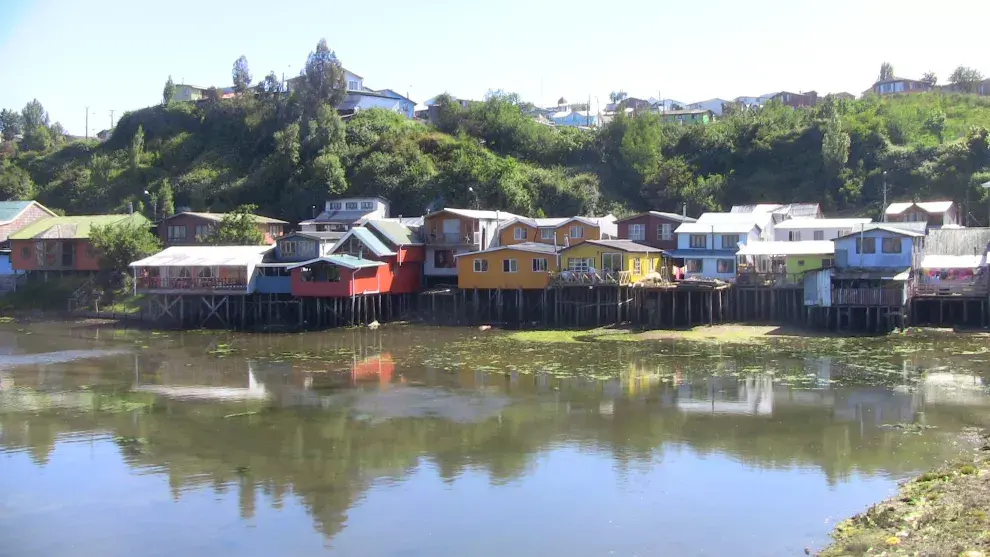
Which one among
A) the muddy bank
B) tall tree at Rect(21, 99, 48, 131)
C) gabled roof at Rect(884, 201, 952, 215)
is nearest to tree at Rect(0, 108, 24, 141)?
tall tree at Rect(21, 99, 48, 131)

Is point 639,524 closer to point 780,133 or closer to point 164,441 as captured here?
point 164,441

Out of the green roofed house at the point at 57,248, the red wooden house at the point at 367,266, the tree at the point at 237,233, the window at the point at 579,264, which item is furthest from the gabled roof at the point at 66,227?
the window at the point at 579,264

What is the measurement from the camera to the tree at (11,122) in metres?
107

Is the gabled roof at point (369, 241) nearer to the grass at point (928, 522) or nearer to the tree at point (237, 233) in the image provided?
the tree at point (237, 233)

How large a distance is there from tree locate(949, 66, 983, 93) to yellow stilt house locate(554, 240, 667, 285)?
5288cm

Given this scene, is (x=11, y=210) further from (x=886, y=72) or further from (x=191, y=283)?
(x=886, y=72)

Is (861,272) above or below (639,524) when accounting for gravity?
above

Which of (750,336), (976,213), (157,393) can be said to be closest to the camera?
(157,393)

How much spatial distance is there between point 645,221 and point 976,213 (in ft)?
70.9

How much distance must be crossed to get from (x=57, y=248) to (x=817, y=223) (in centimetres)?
4587

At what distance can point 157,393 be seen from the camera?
30250 millimetres

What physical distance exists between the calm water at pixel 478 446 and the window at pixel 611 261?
277 inches

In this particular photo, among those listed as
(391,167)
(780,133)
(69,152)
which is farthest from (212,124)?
(780,133)

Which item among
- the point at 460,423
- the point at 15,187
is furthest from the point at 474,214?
the point at 15,187
